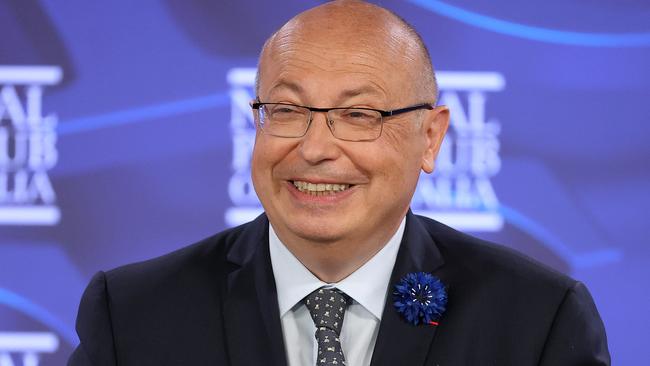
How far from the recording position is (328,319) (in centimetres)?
212

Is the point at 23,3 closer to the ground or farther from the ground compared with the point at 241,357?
farther from the ground

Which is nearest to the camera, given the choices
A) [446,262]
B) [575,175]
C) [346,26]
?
[346,26]

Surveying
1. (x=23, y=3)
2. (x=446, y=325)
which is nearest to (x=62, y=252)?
(x=23, y=3)

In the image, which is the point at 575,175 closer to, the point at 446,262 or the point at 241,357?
the point at 446,262

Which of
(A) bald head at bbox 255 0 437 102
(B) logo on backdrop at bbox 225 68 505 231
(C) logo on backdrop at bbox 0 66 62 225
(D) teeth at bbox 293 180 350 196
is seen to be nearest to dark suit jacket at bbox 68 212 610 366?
(D) teeth at bbox 293 180 350 196

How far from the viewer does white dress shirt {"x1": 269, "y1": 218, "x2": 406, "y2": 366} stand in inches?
84.7

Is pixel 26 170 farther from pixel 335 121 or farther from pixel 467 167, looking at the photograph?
pixel 335 121

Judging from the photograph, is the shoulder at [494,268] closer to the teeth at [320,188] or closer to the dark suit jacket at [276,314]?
the dark suit jacket at [276,314]

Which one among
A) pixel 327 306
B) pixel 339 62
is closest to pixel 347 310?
pixel 327 306

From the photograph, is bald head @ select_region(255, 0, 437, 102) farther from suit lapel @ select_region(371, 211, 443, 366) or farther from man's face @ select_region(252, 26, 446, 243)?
suit lapel @ select_region(371, 211, 443, 366)

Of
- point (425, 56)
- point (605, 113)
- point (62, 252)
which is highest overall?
point (605, 113)

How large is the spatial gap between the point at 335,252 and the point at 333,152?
23cm

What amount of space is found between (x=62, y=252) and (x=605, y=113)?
178 centimetres

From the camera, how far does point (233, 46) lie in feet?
10.8
